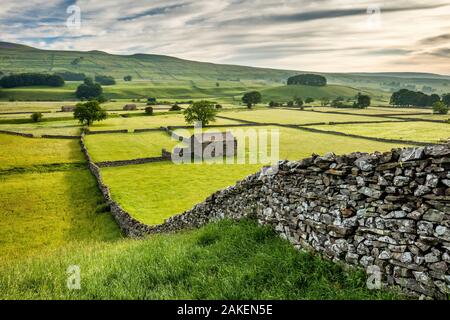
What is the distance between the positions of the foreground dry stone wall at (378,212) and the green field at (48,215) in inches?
→ 465

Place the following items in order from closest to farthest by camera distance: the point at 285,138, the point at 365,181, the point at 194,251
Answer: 1. the point at 365,181
2. the point at 194,251
3. the point at 285,138

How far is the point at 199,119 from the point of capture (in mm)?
76375

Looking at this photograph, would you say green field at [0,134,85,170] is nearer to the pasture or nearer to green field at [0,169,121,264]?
the pasture

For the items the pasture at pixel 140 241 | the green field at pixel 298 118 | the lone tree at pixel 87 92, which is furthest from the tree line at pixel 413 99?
the lone tree at pixel 87 92

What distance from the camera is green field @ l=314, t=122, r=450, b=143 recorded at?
5712cm

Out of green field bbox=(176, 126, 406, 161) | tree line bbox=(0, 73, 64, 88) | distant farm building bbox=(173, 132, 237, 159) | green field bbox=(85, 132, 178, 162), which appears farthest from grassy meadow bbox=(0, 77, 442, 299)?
tree line bbox=(0, 73, 64, 88)

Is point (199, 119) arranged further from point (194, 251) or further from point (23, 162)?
point (194, 251)

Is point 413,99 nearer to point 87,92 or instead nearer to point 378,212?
point 87,92

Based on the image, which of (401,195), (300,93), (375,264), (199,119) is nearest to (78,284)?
(375,264)

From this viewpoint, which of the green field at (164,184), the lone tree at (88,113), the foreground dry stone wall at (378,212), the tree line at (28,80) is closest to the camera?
the foreground dry stone wall at (378,212)

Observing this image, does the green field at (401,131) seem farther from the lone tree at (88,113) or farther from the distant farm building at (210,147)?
the lone tree at (88,113)

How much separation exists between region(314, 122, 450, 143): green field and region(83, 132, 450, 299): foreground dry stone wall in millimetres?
51767

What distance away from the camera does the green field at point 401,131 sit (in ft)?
187

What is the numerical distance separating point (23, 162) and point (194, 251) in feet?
136
